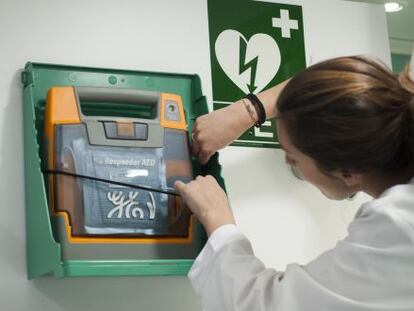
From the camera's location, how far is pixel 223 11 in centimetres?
148

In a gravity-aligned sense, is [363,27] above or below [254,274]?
above

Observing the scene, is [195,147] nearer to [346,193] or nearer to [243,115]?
[243,115]

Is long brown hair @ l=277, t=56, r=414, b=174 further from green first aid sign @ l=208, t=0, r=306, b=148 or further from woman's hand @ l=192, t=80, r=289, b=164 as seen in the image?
green first aid sign @ l=208, t=0, r=306, b=148

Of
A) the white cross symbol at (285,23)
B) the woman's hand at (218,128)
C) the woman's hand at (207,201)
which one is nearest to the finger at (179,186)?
the woman's hand at (207,201)

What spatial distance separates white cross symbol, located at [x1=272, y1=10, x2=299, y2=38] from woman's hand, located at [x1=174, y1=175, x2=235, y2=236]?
48cm

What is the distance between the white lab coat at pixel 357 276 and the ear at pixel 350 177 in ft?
0.23

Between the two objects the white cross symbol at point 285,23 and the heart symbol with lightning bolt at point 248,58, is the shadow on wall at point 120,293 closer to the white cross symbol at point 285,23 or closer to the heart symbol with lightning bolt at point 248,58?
the heart symbol with lightning bolt at point 248,58

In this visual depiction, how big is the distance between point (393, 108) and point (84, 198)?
0.48m

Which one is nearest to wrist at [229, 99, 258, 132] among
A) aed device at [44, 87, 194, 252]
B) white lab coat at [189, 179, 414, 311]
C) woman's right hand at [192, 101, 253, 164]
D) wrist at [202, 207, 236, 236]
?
woman's right hand at [192, 101, 253, 164]

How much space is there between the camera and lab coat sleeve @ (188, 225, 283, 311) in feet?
3.14

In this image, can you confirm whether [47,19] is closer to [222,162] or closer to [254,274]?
[222,162]

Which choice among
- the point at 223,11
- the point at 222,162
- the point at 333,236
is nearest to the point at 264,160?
the point at 222,162

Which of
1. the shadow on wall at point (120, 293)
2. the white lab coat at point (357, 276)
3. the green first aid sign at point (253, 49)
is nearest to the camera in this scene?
the white lab coat at point (357, 276)

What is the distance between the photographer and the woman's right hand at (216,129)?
1.25 meters
